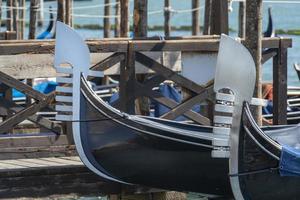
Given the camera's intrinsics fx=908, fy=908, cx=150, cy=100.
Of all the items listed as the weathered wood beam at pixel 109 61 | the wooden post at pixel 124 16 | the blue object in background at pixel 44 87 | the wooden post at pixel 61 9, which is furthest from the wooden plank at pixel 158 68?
the blue object in background at pixel 44 87

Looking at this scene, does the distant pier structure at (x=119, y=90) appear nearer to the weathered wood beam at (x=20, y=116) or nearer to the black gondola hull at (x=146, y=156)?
the weathered wood beam at (x=20, y=116)

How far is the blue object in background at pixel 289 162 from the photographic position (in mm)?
6516

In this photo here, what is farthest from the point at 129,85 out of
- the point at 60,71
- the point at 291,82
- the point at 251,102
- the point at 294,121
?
the point at 291,82

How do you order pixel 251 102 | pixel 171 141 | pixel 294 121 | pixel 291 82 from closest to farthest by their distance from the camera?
pixel 251 102
pixel 171 141
pixel 294 121
pixel 291 82

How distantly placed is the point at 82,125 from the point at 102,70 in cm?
56

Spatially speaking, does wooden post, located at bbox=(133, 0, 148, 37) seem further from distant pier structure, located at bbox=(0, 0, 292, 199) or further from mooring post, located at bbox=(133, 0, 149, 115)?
distant pier structure, located at bbox=(0, 0, 292, 199)

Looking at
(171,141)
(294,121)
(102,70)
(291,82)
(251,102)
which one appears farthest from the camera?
(291,82)

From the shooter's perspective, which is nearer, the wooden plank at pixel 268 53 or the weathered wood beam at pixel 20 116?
the weathered wood beam at pixel 20 116

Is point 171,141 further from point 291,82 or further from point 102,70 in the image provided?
point 291,82

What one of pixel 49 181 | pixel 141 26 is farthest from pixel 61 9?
pixel 49 181

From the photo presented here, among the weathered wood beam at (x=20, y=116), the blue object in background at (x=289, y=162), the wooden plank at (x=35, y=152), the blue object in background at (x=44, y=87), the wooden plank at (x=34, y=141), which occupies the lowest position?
the blue object in background at (x=44, y=87)

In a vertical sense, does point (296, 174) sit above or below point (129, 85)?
below

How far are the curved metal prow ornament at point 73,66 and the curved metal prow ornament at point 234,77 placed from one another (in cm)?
128

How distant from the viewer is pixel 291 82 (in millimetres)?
22781
